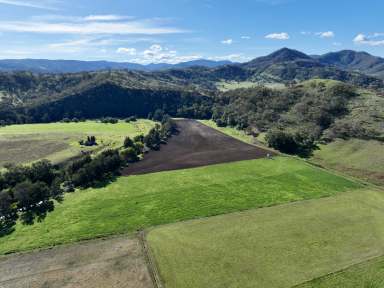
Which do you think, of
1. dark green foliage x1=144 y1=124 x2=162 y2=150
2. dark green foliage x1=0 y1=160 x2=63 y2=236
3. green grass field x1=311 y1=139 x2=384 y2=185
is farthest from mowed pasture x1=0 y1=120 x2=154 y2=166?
green grass field x1=311 y1=139 x2=384 y2=185

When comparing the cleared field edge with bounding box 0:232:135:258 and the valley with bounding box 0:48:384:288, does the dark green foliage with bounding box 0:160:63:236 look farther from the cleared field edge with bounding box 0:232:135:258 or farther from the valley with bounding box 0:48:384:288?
the cleared field edge with bounding box 0:232:135:258

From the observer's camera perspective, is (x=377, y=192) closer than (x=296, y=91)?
Yes

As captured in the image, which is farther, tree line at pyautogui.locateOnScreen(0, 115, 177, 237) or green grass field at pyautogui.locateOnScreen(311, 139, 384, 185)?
green grass field at pyautogui.locateOnScreen(311, 139, 384, 185)

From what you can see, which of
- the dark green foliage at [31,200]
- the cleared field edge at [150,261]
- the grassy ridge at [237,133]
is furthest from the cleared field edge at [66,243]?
the grassy ridge at [237,133]

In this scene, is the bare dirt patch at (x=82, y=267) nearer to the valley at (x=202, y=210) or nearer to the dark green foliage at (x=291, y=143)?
the valley at (x=202, y=210)

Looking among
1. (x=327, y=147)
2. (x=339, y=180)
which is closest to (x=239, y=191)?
(x=339, y=180)

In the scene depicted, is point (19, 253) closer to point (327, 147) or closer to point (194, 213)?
point (194, 213)

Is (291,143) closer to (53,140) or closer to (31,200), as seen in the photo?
(31,200)
